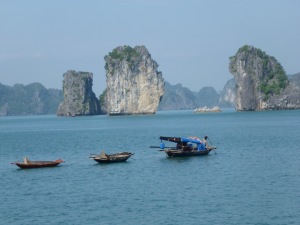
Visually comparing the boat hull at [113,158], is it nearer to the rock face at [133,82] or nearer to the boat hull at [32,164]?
the boat hull at [32,164]

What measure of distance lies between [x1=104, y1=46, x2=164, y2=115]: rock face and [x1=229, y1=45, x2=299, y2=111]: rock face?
2246 centimetres

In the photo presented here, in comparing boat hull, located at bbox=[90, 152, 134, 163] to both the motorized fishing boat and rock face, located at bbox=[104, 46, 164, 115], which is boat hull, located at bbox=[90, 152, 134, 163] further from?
rock face, located at bbox=[104, 46, 164, 115]

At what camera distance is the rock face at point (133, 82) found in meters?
185

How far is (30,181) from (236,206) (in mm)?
16582

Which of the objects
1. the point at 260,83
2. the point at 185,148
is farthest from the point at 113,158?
the point at 260,83

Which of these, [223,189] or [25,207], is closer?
[25,207]

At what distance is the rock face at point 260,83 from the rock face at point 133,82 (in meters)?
22.5

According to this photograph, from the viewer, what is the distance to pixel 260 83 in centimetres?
18438

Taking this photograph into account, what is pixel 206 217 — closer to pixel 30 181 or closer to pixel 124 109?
pixel 30 181

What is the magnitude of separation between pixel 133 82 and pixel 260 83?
3558cm

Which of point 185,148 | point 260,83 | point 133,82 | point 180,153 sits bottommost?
point 180,153

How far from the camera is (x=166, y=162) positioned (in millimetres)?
51594

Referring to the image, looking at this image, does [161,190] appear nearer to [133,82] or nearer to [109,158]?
[109,158]

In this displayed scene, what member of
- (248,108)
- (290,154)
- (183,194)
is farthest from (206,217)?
(248,108)
